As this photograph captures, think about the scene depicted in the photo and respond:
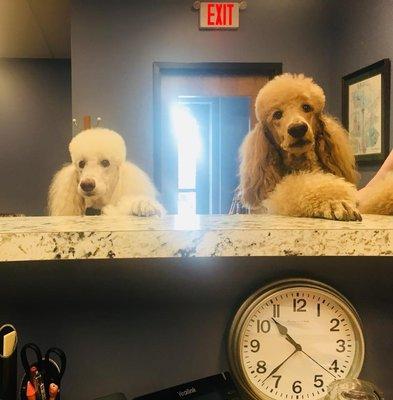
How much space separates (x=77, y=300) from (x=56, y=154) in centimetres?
139

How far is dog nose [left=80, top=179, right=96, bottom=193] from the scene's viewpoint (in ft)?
4.01

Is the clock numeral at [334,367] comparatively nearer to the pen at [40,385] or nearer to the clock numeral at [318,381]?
the clock numeral at [318,381]

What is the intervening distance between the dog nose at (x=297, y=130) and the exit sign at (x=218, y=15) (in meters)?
0.93

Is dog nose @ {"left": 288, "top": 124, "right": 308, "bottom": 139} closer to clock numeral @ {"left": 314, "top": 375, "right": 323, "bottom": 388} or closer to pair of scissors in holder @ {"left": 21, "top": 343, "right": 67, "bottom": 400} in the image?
clock numeral @ {"left": 314, "top": 375, "right": 323, "bottom": 388}

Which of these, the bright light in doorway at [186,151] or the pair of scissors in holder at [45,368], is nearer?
the pair of scissors in holder at [45,368]

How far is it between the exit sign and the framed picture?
500mm

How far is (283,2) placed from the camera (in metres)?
1.77

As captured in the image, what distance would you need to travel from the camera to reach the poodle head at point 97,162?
123cm

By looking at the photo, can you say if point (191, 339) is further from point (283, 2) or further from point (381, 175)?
point (283, 2)

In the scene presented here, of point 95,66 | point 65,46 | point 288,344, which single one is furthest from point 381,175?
point 65,46

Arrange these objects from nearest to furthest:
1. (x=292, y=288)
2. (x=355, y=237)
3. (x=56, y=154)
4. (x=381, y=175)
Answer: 1. (x=355, y=237)
2. (x=292, y=288)
3. (x=381, y=175)
4. (x=56, y=154)

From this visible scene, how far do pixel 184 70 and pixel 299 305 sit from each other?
1326 millimetres

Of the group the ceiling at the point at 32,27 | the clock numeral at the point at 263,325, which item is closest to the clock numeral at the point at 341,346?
the clock numeral at the point at 263,325

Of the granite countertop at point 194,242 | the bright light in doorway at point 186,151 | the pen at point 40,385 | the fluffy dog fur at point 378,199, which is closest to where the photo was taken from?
the granite countertop at point 194,242
